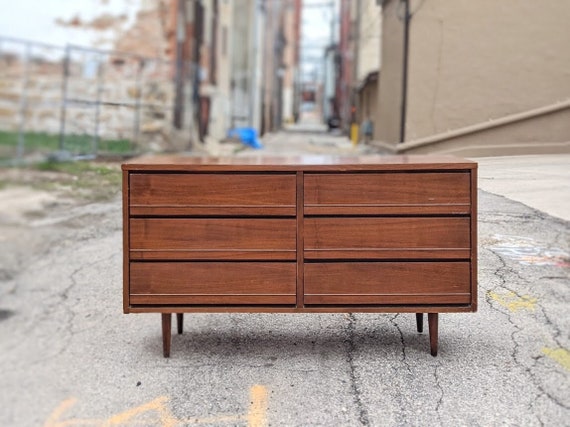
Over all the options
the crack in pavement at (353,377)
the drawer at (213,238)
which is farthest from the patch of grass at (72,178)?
the crack in pavement at (353,377)

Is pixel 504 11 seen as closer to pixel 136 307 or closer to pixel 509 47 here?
pixel 509 47

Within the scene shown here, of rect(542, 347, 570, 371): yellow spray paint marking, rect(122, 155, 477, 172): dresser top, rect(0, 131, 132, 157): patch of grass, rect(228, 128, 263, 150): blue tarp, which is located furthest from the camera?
rect(228, 128, 263, 150): blue tarp

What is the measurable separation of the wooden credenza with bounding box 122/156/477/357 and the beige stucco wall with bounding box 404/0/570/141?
20cm

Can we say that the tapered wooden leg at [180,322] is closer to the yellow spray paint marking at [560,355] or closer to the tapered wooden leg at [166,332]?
the tapered wooden leg at [166,332]

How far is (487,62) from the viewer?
1413 millimetres

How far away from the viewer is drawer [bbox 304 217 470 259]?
67.9 inches

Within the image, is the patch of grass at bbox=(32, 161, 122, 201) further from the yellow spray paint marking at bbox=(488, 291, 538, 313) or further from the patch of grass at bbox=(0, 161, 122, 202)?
the yellow spray paint marking at bbox=(488, 291, 538, 313)

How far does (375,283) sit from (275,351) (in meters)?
0.30

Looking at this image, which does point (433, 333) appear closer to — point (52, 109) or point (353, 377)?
point (353, 377)

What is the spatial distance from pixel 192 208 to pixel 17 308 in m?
0.69

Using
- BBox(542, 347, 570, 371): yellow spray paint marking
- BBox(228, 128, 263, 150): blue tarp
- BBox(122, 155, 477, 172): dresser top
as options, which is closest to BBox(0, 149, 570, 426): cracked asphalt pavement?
BBox(542, 347, 570, 371): yellow spray paint marking

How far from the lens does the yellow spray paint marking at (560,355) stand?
4.31ft

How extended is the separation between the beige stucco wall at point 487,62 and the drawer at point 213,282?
1.68 ft

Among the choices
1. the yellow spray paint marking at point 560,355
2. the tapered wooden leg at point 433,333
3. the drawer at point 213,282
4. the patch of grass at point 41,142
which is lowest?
the tapered wooden leg at point 433,333
